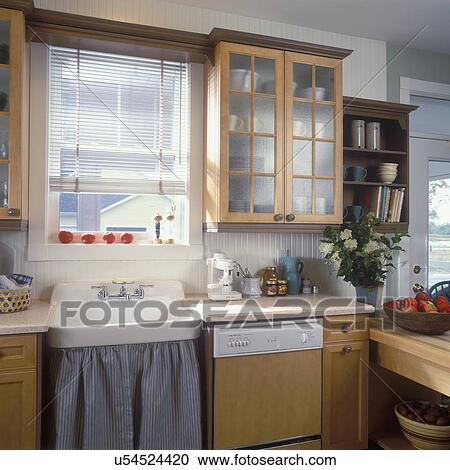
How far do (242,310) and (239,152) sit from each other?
86 cm

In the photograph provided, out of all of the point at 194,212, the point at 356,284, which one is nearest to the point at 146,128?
the point at 194,212

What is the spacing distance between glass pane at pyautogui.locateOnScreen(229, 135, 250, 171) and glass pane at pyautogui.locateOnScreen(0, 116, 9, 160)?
43.8 inches

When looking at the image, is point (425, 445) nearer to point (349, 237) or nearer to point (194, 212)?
point (349, 237)

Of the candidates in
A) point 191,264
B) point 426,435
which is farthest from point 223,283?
point 426,435

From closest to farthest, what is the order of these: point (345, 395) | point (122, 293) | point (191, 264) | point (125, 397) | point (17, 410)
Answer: point (17, 410)
point (125, 397)
point (345, 395)
point (122, 293)
point (191, 264)

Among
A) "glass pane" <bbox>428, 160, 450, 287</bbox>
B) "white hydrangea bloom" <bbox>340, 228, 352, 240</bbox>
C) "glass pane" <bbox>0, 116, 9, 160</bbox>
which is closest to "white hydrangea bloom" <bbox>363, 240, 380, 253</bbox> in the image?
"white hydrangea bloom" <bbox>340, 228, 352, 240</bbox>

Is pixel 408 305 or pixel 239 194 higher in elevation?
Answer: pixel 239 194

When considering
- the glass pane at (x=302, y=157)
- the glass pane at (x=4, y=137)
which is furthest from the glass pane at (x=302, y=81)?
the glass pane at (x=4, y=137)

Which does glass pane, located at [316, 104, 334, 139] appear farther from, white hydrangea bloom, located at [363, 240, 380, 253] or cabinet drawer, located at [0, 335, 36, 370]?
cabinet drawer, located at [0, 335, 36, 370]

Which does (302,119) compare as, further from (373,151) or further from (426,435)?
(426,435)

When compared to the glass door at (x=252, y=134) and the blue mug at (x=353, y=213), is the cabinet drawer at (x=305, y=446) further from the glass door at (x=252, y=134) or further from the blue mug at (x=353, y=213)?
the blue mug at (x=353, y=213)

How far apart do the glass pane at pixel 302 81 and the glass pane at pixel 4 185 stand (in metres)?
1.59

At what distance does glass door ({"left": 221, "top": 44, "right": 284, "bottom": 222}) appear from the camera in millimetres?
2500

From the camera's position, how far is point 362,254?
2551mm
